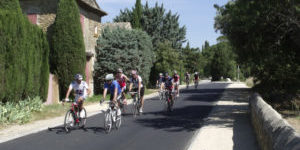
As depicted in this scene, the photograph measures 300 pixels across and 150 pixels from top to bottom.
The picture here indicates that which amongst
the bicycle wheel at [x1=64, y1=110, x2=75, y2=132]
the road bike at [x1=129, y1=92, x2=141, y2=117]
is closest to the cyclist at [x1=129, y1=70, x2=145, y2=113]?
the road bike at [x1=129, y1=92, x2=141, y2=117]

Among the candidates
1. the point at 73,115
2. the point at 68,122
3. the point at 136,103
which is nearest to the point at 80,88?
the point at 73,115

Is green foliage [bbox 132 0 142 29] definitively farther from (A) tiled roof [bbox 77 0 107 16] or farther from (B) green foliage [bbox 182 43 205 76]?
(B) green foliage [bbox 182 43 205 76]

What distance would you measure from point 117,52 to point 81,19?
427 centimetres

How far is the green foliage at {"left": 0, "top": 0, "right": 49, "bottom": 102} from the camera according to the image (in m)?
12.2

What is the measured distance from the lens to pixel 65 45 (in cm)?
1955

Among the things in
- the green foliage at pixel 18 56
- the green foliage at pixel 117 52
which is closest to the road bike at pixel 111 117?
the green foliage at pixel 18 56

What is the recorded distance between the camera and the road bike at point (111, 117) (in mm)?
9961

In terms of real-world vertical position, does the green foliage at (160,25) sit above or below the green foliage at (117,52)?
above

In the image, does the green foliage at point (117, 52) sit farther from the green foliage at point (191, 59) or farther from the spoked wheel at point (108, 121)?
the green foliage at point (191, 59)

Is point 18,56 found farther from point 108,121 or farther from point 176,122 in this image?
point 176,122

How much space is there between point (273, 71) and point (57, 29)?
13.5 m

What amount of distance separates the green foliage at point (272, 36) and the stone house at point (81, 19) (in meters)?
9.96

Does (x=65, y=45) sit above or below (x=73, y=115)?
above

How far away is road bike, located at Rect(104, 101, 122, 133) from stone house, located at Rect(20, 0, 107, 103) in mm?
8636
